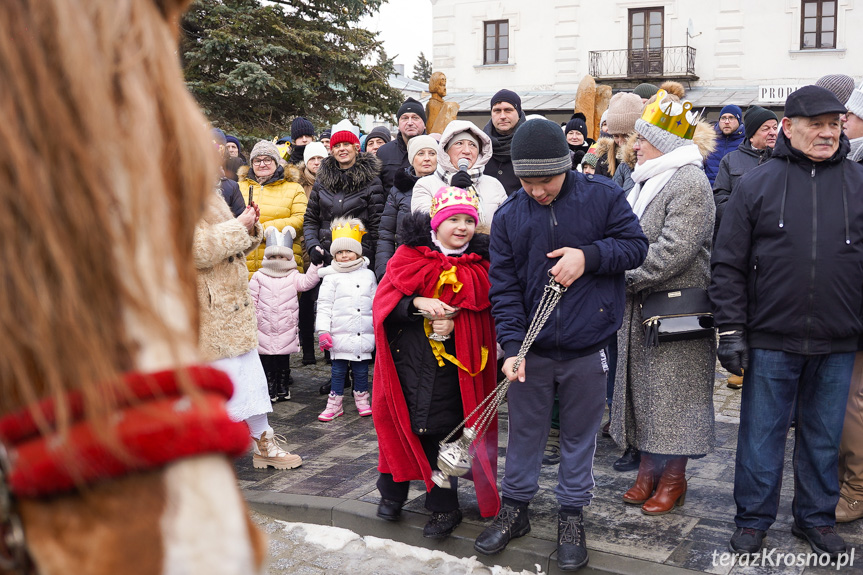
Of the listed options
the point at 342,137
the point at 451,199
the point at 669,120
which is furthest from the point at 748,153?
the point at 451,199

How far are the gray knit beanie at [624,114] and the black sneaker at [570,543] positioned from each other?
3313 mm

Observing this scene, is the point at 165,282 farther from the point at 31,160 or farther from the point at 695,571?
the point at 695,571

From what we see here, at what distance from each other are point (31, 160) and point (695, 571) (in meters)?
3.61

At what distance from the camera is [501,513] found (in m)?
4.30

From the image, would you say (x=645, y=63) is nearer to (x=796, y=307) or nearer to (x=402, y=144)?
(x=402, y=144)

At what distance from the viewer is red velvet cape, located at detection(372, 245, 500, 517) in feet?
14.6

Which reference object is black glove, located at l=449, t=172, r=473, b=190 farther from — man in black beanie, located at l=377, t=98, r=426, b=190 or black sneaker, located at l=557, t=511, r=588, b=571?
A: man in black beanie, located at l=377, t=98, r=426, b=190

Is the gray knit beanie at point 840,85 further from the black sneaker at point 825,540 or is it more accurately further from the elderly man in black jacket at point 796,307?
the black sneaker at point 825,540

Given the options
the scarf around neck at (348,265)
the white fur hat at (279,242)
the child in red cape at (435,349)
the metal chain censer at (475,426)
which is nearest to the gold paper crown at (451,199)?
the child in red cape at (435,349)

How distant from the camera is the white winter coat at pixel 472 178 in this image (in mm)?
5449

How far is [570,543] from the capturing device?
4043 mm

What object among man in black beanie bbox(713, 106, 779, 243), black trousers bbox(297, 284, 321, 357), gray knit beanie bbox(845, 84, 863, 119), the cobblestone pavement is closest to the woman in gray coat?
the cobblestone pavement

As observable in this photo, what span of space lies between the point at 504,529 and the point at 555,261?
139cm

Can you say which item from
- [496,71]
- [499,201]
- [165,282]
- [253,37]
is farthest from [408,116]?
[496,71]
